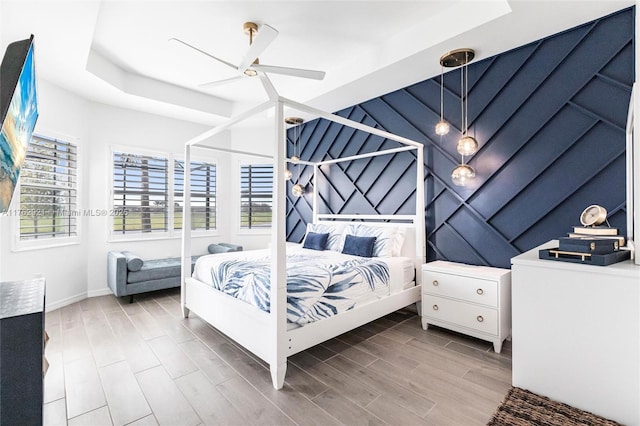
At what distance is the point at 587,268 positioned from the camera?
1414 mm

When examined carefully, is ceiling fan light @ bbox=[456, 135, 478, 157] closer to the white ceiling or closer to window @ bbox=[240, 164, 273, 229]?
the white ceiling

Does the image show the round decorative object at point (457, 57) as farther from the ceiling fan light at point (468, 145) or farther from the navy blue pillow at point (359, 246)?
the navy blue pillow at point (359, 246)

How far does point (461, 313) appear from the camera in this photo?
9.11 feet

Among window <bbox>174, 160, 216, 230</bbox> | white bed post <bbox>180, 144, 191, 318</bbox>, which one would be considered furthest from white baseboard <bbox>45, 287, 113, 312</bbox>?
white bed post <bbox>180, 144, 191, 318</bbox>

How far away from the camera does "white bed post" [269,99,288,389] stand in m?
2.07

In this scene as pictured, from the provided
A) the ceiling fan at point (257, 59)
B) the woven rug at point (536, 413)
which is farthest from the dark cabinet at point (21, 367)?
the woven rug at point (536, 413)

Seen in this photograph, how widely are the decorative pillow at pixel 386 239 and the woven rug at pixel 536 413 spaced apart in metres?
1.79

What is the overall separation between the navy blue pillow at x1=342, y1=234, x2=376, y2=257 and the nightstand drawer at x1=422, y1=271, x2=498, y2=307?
2.20ft

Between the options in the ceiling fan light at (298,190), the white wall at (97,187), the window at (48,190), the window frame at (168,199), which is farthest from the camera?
the ceiling fan light at (298,190)

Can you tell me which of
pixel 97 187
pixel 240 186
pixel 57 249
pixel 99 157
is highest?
pixel 99 157

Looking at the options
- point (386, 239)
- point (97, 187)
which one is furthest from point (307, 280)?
point (97, 187)

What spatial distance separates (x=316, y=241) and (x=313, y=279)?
5.08 feet

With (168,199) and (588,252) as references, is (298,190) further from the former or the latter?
(588,252)

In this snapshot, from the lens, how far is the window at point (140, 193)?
4535 mm
